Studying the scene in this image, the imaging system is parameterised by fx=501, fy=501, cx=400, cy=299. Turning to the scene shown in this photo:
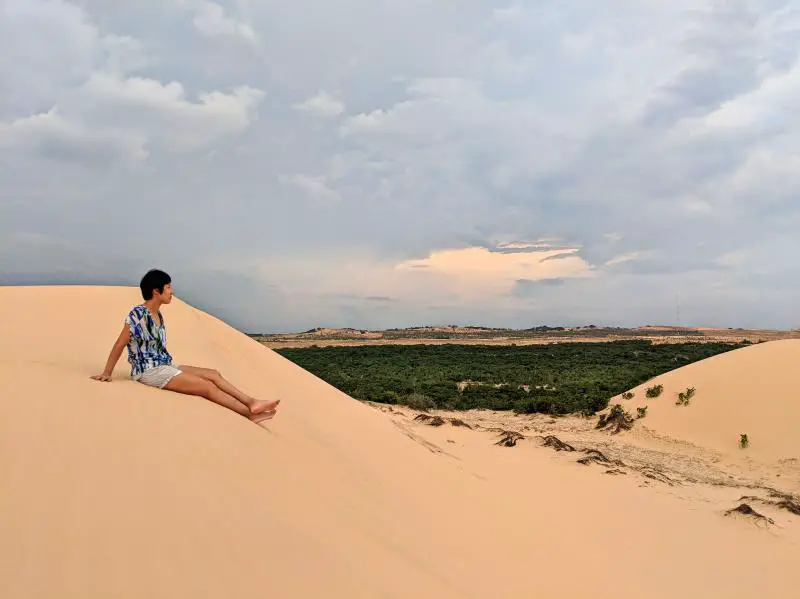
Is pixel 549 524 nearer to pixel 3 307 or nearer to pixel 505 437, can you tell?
pixel 505 437

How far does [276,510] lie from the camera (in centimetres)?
334

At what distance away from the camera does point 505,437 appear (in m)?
11.0

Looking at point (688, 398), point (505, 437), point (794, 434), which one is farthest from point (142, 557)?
point (688, 398)

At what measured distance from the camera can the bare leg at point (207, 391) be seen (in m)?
4.68

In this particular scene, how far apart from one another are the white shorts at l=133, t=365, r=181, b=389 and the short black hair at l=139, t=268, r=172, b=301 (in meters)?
0.74

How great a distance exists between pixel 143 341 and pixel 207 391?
2.50 ft

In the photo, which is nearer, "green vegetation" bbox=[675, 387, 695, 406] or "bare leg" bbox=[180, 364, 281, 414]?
"bare leg" bbox=[180, 364, 281, 414]

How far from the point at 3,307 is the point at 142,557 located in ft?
23.7

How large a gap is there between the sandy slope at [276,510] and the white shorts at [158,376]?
205mm

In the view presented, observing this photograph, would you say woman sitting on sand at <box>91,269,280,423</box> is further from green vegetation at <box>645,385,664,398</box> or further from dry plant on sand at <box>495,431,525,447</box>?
green vegetation at <box>645,385,664,398</box>

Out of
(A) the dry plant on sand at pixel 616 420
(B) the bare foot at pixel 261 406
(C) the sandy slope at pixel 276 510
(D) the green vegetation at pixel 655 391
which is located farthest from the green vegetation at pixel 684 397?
(B) the bare foot at pixel 261 406

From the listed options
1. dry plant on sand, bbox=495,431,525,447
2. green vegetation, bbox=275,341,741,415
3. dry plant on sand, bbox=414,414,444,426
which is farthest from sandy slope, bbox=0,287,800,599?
green vegetation, bbox=275,341,741,415

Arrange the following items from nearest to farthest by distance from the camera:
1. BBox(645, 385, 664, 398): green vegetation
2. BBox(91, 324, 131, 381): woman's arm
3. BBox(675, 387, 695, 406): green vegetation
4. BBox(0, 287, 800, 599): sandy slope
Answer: BBox(0, 287, 800, 599): sandy slope → BBox(91, 324, 131, 381): woman's arm → BBox(675, 387, 695, 406): green vegetation → BBox(645, 385, 664, 398): green vegetation

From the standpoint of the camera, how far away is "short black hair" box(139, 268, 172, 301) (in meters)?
4.93
